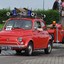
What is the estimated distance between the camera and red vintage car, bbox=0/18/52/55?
20.0 meters

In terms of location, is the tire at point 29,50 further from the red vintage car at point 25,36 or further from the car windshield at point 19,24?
the car windshield at point 19,24

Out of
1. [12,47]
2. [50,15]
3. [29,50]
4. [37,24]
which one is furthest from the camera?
[50,15]

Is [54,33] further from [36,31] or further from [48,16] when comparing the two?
[48,16]

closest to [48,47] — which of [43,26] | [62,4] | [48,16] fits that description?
[43,26]

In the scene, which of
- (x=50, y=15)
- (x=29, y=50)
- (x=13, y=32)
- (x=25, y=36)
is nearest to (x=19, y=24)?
(x=13, y=32)

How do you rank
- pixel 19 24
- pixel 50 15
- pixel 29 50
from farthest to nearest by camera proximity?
1. pixel 50 15
2. pixel 19 24
3. pixel 29 50

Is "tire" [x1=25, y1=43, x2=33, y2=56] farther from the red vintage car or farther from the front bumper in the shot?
the front bumper

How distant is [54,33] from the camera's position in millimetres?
25938

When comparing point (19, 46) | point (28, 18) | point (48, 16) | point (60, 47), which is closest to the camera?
point (19, 46)

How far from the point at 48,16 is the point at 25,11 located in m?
17.7

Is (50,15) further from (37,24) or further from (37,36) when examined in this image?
(37,36)

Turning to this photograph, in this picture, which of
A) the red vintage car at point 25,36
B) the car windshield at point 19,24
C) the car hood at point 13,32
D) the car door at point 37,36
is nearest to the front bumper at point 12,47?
the red vintage car at point 25,36

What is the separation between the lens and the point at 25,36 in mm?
20062

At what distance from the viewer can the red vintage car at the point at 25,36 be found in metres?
20.0
